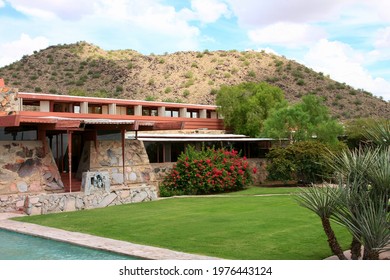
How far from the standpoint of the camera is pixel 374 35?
15.4m

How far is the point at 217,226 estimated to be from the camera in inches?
535

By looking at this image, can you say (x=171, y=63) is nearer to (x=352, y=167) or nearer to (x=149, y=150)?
(x=149, y=150)

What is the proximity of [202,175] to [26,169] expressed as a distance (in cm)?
836

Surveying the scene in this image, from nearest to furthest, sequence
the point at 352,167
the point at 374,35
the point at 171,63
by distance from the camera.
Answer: the point at 352,167, the point at 374,35, the point at 171,63

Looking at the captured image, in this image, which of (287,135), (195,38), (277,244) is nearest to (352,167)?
(277,244)

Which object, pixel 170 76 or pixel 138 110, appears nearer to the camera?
pixel 138 110

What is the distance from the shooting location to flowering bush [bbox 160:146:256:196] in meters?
24.4

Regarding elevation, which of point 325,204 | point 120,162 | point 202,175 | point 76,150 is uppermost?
point 76,150

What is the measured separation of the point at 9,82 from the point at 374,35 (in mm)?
49646

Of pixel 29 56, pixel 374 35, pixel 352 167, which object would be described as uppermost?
pixel 29 56

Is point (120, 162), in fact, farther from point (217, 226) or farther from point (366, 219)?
point (366, 219)

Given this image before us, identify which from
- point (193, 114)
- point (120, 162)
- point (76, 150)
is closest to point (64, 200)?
point (120, 162)

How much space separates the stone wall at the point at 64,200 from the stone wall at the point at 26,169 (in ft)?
1.82

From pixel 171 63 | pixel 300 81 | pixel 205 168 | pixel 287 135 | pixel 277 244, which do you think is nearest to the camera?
pixel 277 244
